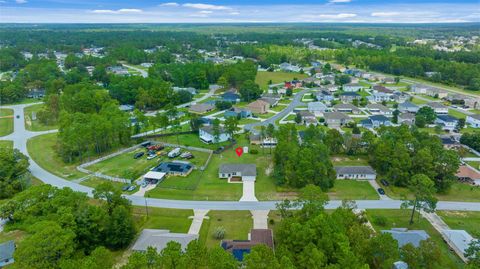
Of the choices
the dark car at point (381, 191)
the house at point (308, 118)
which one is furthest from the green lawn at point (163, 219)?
the house at point (308, 118)

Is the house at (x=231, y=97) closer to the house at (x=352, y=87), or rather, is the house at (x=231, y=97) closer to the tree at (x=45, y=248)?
the house at (x=352, y=87)

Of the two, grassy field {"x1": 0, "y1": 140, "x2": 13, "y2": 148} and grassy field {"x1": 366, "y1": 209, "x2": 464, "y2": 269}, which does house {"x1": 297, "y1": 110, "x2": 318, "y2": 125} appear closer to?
grassy field {"x1": 366, "y1": 209, "x2": 464, "y2": 269}

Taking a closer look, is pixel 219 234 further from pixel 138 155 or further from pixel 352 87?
pixel 352 87

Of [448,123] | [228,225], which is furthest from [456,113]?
[228,225]

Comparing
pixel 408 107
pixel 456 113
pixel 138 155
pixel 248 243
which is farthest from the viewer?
pixel 408 107

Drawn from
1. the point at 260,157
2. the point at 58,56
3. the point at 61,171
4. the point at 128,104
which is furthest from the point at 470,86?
the point at 58,56

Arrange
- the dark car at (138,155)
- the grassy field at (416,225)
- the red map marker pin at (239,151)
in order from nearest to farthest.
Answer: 1. the grassy field at (416,225)
2. the dark car at (138,155)
3. the red map marker pin at (239,151)

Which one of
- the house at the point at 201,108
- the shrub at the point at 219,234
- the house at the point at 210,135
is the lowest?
the shrub at the point at 219,234
